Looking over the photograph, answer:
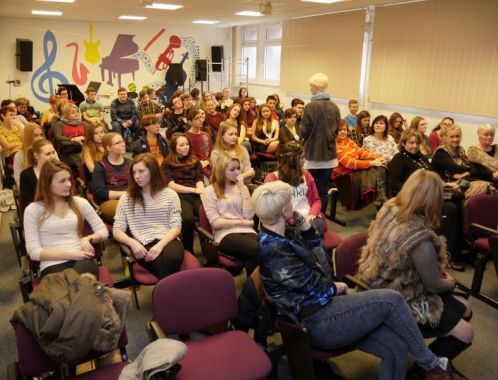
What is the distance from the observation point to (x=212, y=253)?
2.97 m

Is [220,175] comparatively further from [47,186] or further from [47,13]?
[47,13]

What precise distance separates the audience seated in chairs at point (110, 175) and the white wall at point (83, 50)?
777 cm

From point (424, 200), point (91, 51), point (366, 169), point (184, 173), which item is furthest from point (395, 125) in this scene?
point (91, 51)

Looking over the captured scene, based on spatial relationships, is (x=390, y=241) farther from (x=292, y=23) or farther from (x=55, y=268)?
(x=292, y=23)

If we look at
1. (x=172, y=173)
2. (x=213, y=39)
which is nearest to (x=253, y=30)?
(x=213, y=39)

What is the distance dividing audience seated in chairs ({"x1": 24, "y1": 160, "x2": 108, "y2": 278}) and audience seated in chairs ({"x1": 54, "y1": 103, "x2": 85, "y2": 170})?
95.8 inches

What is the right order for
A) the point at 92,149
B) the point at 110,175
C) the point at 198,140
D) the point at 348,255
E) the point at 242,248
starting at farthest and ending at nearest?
1. the point at 198,140
2. the point at 92,149
3. the point at 110,175
4. the point at 242,248
5. the point at 348,255

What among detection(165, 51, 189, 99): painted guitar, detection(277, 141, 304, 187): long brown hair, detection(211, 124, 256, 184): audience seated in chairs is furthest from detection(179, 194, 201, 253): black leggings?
detection(165, 51, 189, 99): painted guitar

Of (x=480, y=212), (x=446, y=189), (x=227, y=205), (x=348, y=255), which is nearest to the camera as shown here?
(x=348, y=255)

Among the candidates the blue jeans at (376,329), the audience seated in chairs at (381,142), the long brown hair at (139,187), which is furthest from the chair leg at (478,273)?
the long brown hair at (139,187)

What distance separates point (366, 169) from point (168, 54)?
8372 millimetres

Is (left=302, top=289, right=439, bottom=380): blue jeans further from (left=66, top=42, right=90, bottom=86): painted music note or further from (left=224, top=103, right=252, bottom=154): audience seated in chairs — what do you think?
(left=66, top=42, right=90, bottom=86): painted music note

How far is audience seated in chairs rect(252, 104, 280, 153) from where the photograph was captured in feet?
18.9

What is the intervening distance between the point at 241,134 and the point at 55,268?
383 centimetres
